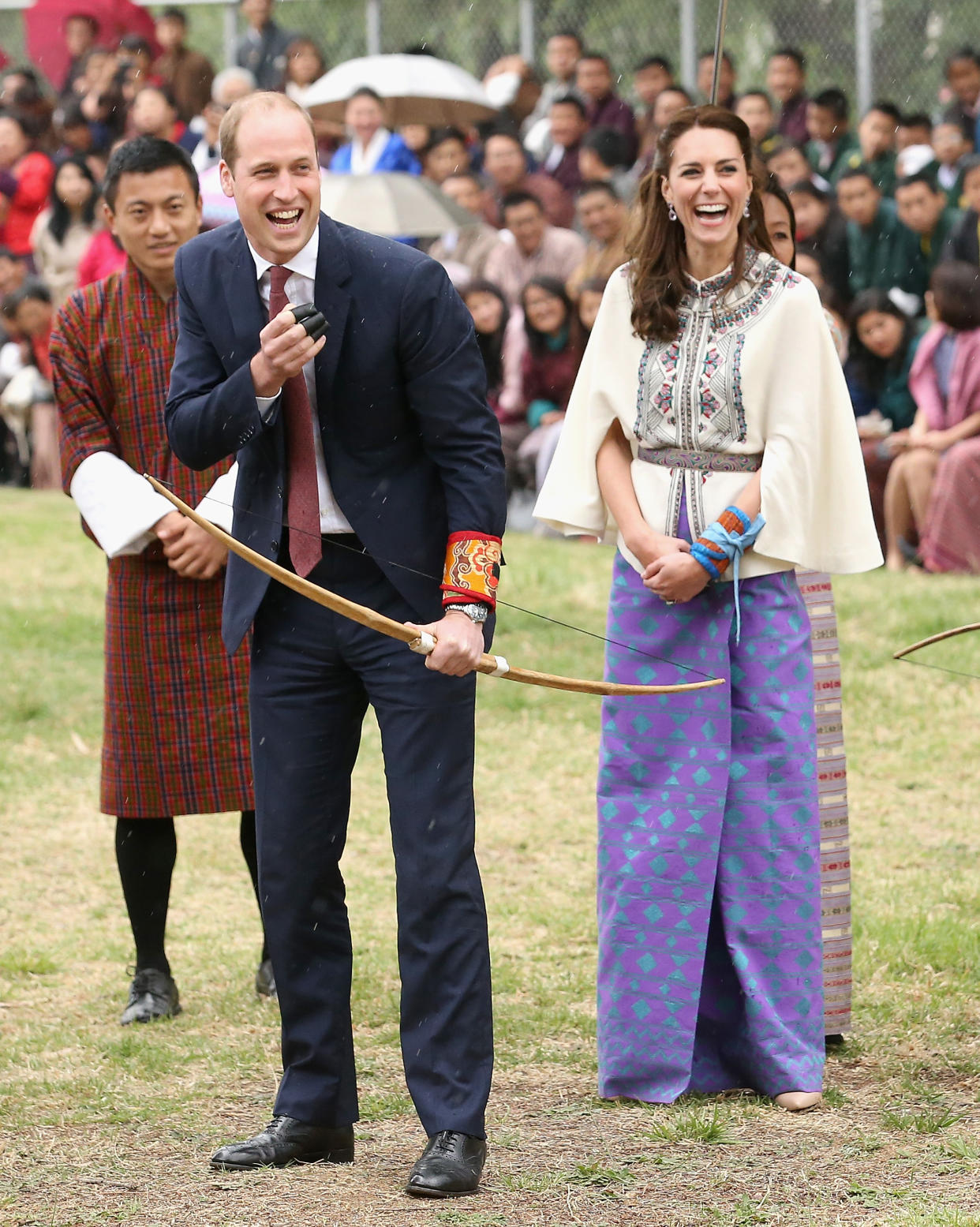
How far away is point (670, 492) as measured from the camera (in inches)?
168

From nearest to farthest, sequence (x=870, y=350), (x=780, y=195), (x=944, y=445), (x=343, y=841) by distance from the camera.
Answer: (x=343, y=841)
(x=780, y=195)
(x=944, y=445)
(x=870, y=350)

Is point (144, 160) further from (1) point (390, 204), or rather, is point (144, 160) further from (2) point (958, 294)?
(1) point (390, 204)

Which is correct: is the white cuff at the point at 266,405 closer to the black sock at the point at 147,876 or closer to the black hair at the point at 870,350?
the black sock at the point at 147,876

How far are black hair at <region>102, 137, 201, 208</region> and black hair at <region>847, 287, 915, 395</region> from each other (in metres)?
6.15

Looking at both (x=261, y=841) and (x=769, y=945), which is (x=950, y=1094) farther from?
(x=261, y=841)

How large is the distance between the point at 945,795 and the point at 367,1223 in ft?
13.7

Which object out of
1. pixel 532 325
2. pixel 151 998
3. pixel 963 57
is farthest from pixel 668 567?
pixel 963 57

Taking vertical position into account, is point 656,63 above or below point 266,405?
above

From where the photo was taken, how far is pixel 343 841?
3.69m

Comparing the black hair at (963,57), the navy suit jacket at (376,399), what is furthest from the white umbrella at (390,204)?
the navy suit jacket at (376,399)

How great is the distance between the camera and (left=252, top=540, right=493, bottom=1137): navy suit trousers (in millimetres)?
3592

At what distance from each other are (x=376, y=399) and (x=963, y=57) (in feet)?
27.9

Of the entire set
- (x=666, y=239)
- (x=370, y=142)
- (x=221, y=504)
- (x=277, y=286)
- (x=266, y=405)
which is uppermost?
(x=370, y=142)

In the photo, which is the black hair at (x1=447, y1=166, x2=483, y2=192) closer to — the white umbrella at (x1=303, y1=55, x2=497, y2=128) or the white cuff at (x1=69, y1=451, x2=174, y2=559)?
the white umbrella at (x1=303, y1=55, x2=497, y2=128)
